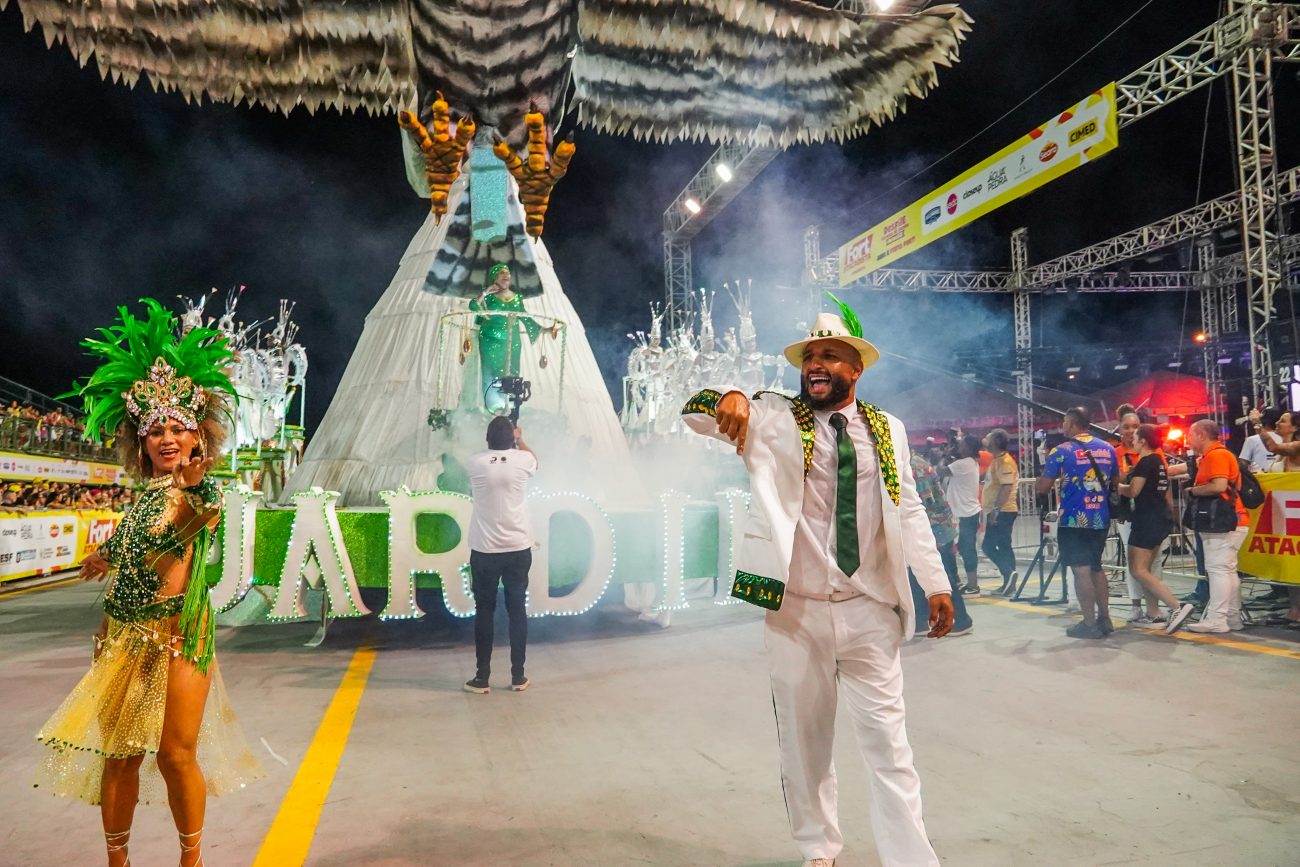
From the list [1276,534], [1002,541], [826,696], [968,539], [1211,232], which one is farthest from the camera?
[1211,232]

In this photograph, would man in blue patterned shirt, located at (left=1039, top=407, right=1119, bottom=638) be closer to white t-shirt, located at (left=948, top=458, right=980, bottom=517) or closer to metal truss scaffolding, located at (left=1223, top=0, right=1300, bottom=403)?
white t-shirt, located at (left=948, top=458, right=980, bottom=517)

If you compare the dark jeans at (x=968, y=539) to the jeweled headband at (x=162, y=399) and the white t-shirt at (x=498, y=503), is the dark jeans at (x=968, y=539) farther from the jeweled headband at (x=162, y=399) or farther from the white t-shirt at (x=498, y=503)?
the jeweled headband at (x=162, y=399)

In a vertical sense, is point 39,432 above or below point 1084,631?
above

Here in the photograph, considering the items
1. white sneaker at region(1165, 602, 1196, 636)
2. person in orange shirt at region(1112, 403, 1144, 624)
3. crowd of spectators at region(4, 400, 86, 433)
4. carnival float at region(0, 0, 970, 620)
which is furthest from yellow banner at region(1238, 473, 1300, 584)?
crowd of spectators at region(4, 400, 86, 433)

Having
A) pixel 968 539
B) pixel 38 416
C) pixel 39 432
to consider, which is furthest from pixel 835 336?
pixel 39 432

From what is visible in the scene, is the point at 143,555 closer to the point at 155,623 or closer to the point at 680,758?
the point at 155,623

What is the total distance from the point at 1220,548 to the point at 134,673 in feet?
26.5

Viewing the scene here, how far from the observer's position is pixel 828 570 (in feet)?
8.57

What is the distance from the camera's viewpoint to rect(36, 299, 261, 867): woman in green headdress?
2.38 metres

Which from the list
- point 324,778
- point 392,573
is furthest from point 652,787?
point 392,573

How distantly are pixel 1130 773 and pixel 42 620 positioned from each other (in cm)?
984

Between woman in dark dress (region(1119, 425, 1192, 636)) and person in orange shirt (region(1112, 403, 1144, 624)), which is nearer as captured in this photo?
woman in dark dress (region(1119, 425, 1192, 636))

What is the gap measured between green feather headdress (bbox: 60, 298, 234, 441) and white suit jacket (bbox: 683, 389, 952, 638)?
1.72m

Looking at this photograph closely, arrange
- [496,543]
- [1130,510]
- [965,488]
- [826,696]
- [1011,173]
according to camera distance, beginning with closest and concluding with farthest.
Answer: [826,696] < [496,543] < [1130,510] < [965,488] < [1011,173]
